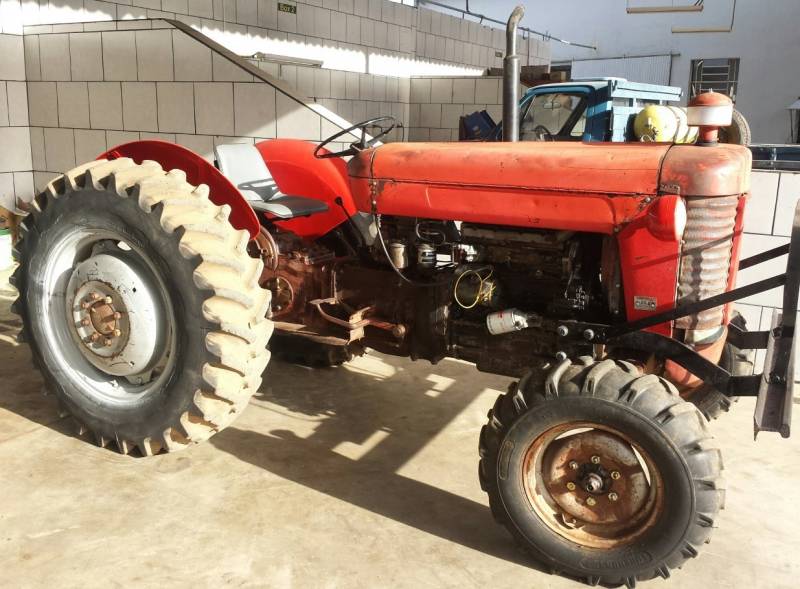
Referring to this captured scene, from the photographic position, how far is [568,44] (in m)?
18.2

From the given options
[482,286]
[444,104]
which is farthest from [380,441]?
[444,104]

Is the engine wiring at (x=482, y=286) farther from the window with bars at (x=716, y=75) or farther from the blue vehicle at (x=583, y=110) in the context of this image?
the window with bars at (x=716, y=75)

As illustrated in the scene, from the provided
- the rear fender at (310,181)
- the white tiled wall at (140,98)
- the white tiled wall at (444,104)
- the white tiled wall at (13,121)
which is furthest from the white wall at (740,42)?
the rear fender at (310,181)

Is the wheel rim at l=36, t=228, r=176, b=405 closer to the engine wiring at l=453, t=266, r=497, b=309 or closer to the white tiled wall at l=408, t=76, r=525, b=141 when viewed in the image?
the engine wiring at l=453, t=266, r=497, b=309

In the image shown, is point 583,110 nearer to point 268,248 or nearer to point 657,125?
point 657,125

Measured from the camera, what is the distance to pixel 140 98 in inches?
212

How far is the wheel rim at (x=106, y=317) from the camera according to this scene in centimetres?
254

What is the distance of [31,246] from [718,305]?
2.37 meters

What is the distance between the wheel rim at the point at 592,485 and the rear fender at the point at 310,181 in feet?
4.83

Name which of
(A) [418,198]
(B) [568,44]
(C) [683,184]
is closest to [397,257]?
(A) [418,198]

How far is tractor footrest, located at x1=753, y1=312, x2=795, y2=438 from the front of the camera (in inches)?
75.5

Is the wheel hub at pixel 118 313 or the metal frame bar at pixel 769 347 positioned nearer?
the metal frame bar at pixel 769 347

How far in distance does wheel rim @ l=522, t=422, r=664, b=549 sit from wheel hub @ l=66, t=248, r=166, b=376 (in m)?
1.37

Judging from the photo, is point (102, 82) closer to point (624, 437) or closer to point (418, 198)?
point (418, 198)
